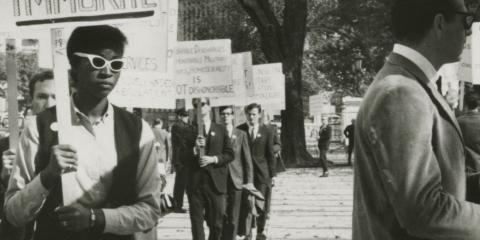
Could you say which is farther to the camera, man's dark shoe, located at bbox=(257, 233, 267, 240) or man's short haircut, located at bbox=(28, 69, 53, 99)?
man's dark shoe, located at bbox=(257, 233, 267, 240)

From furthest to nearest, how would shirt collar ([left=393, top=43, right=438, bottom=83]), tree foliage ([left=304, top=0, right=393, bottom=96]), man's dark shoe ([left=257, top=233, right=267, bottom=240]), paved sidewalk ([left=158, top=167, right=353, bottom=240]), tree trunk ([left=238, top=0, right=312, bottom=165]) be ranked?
tree foliage ([left=304, top=0, right=393, bottom=96]) < tree trunk ([left=238, top=0, right=312, bottom=165]) < paved sidewalk ([left=158, top=167, right=353, bottom=240]) < man's dark shoe ([left=257, top=233, right=267, bottom=240]) < shirt collar ([left=393, top=43, right=438, bottom=83])

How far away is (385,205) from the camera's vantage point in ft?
9.16

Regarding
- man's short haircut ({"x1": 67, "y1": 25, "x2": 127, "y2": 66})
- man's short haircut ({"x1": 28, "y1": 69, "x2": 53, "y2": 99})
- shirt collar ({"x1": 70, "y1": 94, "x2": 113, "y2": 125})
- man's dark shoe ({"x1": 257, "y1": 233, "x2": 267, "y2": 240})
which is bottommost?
man's dark shoe ({"x1": 257, "y1": 233, "x2": 267, "y2": 240})

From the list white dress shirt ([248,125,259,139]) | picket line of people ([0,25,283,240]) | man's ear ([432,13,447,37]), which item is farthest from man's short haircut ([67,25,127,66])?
white dress shirt ([248,125,259,139])

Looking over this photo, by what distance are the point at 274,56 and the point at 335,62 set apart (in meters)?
11.6

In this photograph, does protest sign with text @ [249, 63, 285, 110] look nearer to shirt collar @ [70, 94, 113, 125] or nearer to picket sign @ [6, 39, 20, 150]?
picket sign @ [6, 39, 20, 150]

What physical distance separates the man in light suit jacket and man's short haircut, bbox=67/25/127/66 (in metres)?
1.25

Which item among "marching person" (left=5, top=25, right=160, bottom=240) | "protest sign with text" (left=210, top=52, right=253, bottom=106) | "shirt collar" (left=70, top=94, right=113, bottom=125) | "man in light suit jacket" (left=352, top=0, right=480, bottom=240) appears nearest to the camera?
"man in light suit jacket" (left=352, top=0, right=480, bottom=240)

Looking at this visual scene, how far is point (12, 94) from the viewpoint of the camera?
4.94 m

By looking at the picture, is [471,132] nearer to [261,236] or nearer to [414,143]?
[414,143]

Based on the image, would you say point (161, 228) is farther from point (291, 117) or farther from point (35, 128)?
point (291, 117)

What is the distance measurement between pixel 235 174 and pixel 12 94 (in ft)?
21.0

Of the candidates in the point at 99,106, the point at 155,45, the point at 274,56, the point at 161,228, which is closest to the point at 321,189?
the point at 161,228

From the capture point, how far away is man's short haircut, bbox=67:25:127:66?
12.1 ft
